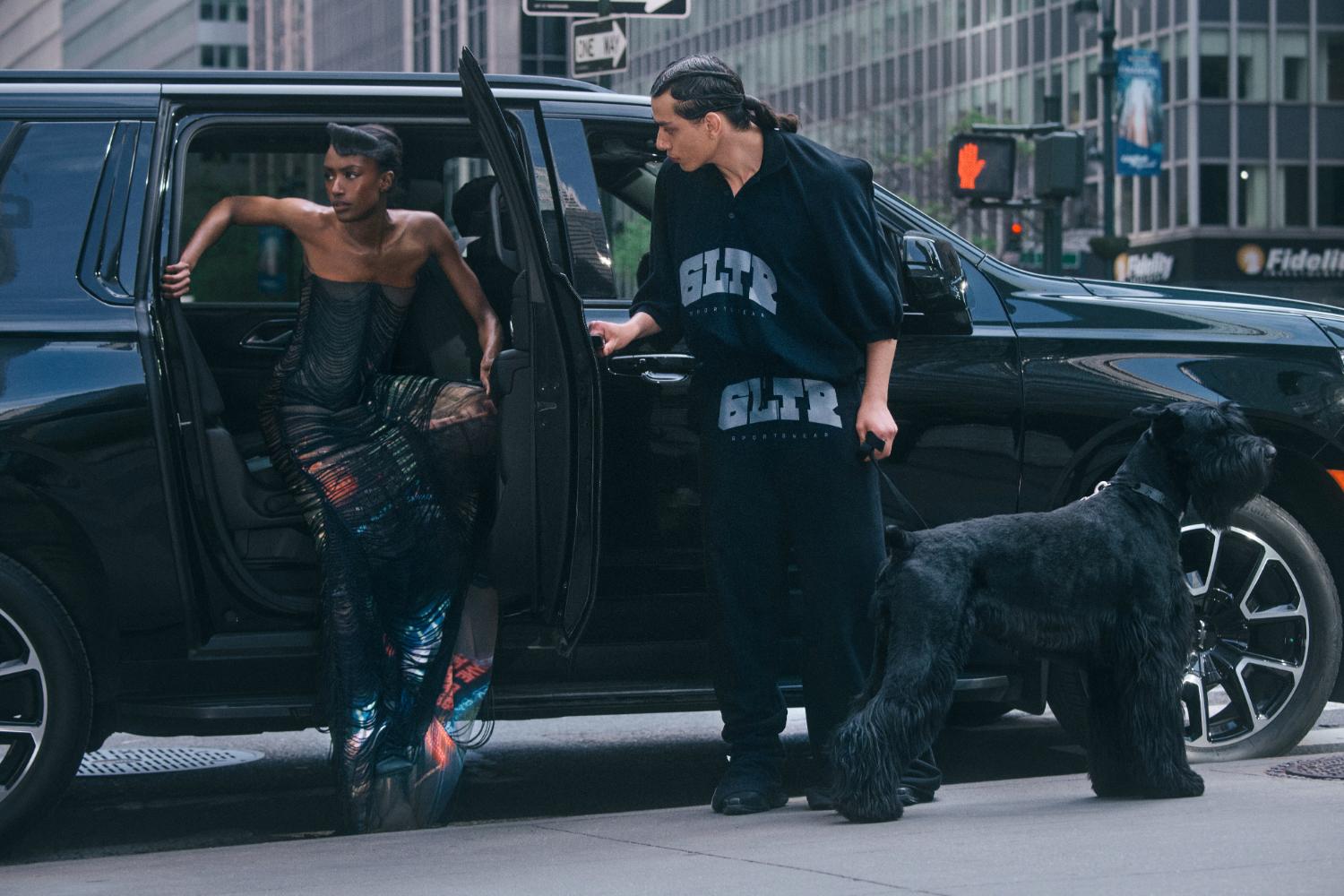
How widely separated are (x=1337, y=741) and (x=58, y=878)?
13.1 ft

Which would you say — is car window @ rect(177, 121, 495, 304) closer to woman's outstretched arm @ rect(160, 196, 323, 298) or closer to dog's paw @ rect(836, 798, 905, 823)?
woman's outstretched arm @ rect(160, 196, 323, 298)

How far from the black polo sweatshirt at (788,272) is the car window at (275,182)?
875mm

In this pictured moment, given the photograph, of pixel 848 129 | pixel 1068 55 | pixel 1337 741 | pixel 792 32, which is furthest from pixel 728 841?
pixel 792 32

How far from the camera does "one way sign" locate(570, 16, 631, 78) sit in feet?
32.5

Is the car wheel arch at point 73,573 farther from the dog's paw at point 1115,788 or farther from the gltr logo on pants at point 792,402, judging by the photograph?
the dog's paw at point 1115,788

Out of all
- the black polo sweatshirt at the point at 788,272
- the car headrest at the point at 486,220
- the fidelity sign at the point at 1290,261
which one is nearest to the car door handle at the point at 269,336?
the car headrest at the point at 486,220

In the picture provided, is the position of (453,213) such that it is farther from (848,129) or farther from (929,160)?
(848,129)

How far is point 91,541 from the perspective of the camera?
4.86 meters

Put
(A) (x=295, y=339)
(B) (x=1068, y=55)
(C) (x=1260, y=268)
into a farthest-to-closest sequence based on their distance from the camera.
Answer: (B) (x=1068, y=55), (C) (x=1260, y=268), (A) (x=295, y=339)

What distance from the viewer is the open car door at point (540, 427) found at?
15.8 feet

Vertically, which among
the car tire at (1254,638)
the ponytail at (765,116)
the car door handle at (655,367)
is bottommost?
the car tire at (1254,638)

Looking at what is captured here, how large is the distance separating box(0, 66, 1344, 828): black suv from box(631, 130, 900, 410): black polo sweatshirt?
11.9 inches

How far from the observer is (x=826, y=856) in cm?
436

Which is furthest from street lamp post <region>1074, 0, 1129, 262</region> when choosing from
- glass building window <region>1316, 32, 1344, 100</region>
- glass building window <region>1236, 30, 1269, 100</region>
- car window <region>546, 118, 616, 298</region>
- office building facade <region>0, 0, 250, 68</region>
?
office building facade <region>0, 0, 250, 68</region>
